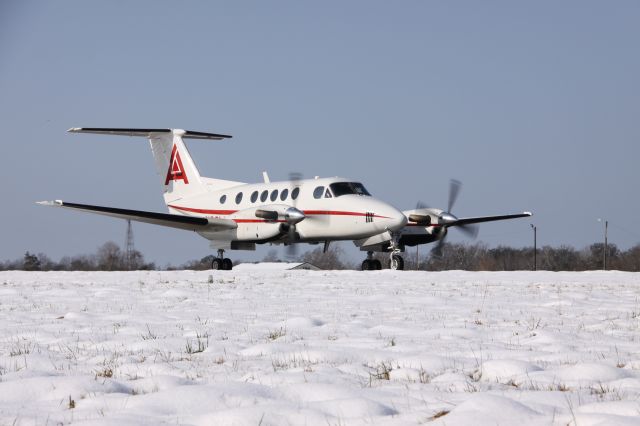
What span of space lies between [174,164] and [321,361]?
31017 mm

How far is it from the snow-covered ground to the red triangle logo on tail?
23.1 meters

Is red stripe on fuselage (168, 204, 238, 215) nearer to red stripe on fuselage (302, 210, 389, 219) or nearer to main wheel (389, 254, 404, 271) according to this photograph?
red stripe on fuselage (302, 210, 389, 219)

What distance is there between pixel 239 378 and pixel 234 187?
94.4ft

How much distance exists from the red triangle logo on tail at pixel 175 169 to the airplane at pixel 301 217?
156cm

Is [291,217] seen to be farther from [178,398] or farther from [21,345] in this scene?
[178,398]

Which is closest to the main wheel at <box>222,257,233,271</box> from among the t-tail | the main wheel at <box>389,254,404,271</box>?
the t-tail

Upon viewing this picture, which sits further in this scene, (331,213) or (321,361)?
(331,213)

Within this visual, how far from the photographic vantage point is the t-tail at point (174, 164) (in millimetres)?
36469

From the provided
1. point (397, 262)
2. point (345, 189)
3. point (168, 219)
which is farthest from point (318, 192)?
point (168, 219)

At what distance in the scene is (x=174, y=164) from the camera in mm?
37188

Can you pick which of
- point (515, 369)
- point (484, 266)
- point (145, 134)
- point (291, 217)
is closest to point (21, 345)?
point (515, 369)

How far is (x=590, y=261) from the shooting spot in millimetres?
92188

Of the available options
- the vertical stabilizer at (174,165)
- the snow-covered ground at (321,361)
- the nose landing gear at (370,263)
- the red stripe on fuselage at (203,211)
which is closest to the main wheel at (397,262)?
the nose landing gear at (370,263)

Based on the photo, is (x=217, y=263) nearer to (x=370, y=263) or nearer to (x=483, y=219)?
(x=370, y=263)
